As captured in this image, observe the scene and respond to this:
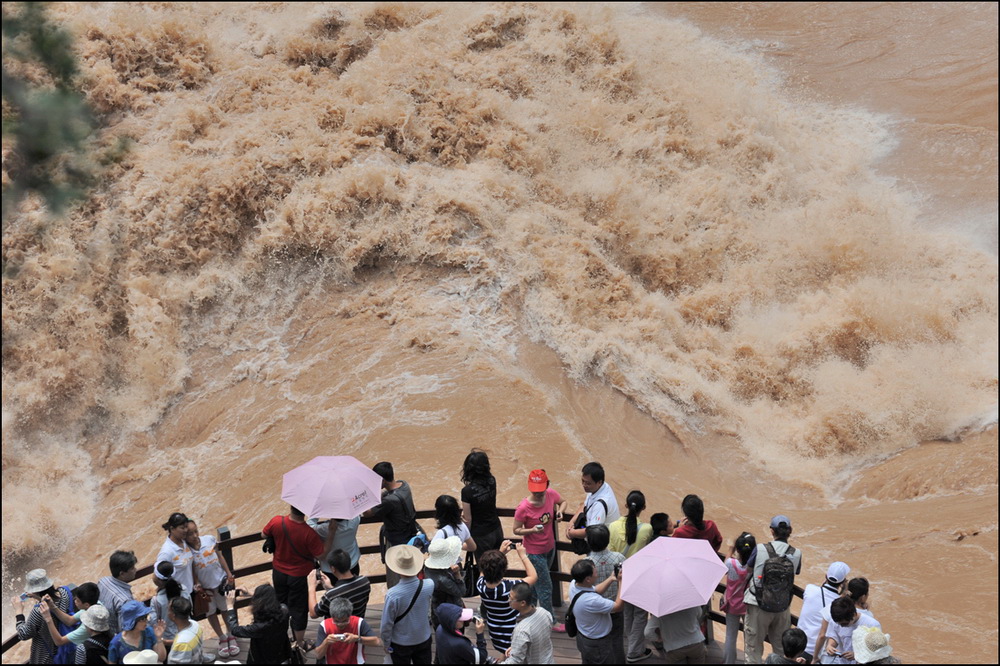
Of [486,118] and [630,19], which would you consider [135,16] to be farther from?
[630,19]

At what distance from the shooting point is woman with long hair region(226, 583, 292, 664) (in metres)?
5.20

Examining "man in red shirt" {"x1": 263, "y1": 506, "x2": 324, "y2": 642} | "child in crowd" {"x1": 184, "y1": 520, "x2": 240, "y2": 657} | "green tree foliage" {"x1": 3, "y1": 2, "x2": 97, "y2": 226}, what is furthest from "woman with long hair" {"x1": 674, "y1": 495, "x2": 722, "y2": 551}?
"green tree foliage" {"x1": 3, "y1": 2, "x2": 97, "y2": 226}

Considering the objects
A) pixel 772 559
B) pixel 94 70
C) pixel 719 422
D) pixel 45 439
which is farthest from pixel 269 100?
pixel 772 559

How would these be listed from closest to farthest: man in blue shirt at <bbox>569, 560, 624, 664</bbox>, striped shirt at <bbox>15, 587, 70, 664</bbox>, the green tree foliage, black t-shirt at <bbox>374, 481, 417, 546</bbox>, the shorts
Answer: man in blue shirt at <bbox>569, 560, 624, 664</bbox> < striped shirt at <bbox>15, 587, 70, 664</bbox> < the shorts < black t-shirt at <bbox>374, 481, 417, 546</bbox> < the green tree foliage

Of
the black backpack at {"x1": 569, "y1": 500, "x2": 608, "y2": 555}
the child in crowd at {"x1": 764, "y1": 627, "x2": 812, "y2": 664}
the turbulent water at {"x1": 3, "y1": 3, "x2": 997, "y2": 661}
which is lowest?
the turbulent water at {"x1": 3, "y1": 3, "x2": 997, "y2": 661}

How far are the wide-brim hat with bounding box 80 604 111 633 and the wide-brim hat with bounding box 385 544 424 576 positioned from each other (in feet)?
5.80

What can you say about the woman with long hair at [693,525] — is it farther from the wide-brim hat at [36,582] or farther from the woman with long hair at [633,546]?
the wide-brim hat at [36,582]

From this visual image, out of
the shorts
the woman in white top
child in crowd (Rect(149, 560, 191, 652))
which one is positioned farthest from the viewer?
the shorts

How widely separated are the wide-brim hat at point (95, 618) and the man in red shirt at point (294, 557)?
1053mm

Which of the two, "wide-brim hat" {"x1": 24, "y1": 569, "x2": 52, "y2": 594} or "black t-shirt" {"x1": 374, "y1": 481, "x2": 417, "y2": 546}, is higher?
"wide-brim hat" {"x1": 24, "y1": 569, "x2": 52, "y2": 594}

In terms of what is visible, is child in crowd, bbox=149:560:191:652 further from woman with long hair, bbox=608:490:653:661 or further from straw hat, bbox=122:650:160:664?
woman with long hair, bbox=608:490:653:661

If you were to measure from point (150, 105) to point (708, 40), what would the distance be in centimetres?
1205

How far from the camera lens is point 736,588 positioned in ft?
19.2

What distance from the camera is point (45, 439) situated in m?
12.3
